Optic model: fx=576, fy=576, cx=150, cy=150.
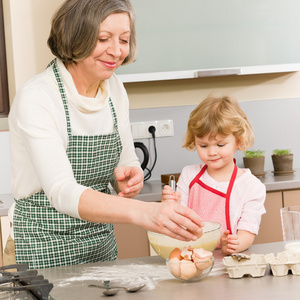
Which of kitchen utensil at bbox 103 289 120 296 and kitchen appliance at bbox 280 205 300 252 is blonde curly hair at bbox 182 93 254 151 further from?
kitchen utensil at bbox 103 289 120 296

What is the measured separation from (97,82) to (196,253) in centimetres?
68

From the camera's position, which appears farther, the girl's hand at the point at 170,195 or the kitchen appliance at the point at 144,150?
the kitchen appliance at the point at 144,150

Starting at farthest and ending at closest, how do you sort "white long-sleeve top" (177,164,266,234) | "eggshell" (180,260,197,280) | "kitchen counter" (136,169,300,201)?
Result: "kitchen counter" (136,169,300,201), "white long-sleeve top" (177,164,266,234), "eggshell" (180,260,197,280)

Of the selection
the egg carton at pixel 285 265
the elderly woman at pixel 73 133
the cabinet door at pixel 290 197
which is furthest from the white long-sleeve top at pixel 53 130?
the cabinet door at pixel 290 197

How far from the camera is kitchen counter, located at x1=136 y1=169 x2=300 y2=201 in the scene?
2.56 metres

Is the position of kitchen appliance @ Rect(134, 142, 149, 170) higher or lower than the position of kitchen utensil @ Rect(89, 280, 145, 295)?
higher

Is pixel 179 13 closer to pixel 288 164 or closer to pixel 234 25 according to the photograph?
pixel 234 25

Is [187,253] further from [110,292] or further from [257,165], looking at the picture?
[257,165]

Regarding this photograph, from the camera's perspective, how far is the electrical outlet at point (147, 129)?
9.98ft

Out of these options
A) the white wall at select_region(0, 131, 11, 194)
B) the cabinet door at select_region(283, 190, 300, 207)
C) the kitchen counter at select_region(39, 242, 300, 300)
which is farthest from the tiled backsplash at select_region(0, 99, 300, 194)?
the kitchen counter at select_region(39, 242, 300, 300)

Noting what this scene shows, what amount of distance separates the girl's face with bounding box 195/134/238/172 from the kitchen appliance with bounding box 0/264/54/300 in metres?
0.89

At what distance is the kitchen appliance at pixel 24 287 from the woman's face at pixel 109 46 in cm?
63

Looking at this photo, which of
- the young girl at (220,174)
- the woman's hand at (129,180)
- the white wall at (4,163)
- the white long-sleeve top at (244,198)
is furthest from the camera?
Result: the white wall at (4,163)

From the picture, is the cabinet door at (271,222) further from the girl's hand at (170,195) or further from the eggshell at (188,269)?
the eggshell at (188,269)
